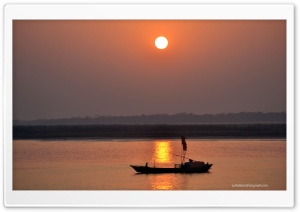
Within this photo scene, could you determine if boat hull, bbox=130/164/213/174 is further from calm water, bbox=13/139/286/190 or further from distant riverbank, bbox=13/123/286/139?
distant riverbank, bbox=13/123/286/139

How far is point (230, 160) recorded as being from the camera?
10625 millimetres

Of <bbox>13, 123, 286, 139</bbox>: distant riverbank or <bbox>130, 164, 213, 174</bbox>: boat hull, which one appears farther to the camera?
<bbox>130, 164, 213, 174</bbox>: boat hull

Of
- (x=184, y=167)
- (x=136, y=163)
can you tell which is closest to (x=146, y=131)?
(x=136, y=163)

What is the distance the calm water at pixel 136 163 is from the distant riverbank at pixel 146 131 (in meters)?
0.06

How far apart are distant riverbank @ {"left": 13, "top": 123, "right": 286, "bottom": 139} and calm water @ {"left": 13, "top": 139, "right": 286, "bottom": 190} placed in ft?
0.20

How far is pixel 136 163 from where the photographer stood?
10.7m

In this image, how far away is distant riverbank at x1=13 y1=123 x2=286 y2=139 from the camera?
1042 centimetres

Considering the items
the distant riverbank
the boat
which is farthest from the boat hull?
the distant riverbank

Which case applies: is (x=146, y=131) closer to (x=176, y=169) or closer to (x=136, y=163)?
(x=136, y=163)

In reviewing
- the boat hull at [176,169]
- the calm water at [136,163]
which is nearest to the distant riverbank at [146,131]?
the calm water at [136,163]

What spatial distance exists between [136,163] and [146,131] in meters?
0.32

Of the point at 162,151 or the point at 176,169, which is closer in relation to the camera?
the point at 162,151

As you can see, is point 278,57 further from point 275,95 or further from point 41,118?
point 41,118
